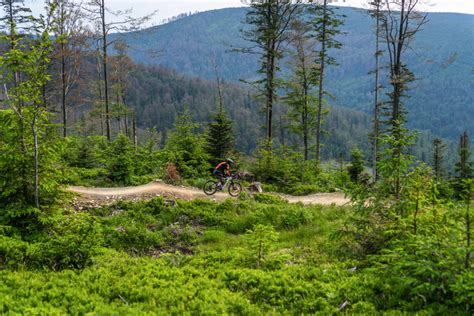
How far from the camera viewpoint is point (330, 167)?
29.4 metres

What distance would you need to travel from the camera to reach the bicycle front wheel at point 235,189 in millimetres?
17472

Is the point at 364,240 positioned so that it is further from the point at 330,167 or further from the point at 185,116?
the point at 330,167

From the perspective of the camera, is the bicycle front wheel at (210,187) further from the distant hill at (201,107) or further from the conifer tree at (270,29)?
the distant hill at (201,107)

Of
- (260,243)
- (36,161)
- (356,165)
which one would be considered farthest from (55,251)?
(356,165)

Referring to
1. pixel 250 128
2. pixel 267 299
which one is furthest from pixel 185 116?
pixel 250 128

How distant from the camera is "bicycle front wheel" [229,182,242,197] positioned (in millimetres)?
17472

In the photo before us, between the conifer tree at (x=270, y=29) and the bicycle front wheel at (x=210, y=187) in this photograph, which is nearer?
the bicycle front wheel at (x=210, y=187)

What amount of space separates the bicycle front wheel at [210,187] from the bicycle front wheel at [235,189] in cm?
70

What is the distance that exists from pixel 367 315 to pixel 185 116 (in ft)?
60.0

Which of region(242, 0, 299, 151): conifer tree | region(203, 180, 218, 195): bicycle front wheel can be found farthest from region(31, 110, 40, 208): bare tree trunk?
region(242, 0, 299, 151): conifer tree

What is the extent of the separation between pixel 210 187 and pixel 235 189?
1208 millimetres

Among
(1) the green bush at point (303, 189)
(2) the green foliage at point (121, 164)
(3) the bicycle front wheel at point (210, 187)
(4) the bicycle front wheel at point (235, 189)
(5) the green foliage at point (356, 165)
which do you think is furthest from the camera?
(5) the green foliage at point (356, 165)

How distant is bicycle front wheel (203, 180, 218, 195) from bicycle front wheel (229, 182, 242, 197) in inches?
27.7

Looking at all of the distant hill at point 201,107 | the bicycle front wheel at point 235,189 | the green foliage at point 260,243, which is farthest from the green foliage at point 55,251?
the distant hill at point 201,107
